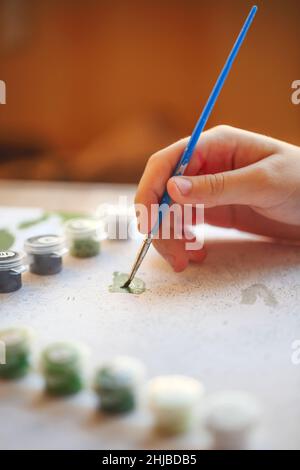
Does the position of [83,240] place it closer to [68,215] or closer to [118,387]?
[68,215]

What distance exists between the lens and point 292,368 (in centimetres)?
51

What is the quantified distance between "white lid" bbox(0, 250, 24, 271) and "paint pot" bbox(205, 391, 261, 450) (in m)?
0.34

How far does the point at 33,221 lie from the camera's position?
0.92m

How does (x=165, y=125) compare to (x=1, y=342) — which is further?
(x=165, y=125)

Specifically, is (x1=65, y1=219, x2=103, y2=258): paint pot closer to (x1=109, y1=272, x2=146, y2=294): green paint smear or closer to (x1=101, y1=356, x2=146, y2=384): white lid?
(x1=109, y1=272, x2=146, y2=294): green paint smear

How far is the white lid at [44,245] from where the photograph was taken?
726 mm

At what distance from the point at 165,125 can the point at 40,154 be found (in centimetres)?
40

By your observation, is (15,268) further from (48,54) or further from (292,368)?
(48,54)

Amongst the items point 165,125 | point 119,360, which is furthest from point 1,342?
point 165,125

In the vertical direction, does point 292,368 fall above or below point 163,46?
below

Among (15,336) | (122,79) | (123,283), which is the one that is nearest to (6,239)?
(123,283)

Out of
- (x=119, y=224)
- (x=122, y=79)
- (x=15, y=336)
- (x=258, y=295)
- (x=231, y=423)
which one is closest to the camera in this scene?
(x=231, y=423)

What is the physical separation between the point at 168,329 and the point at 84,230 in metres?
0.26
